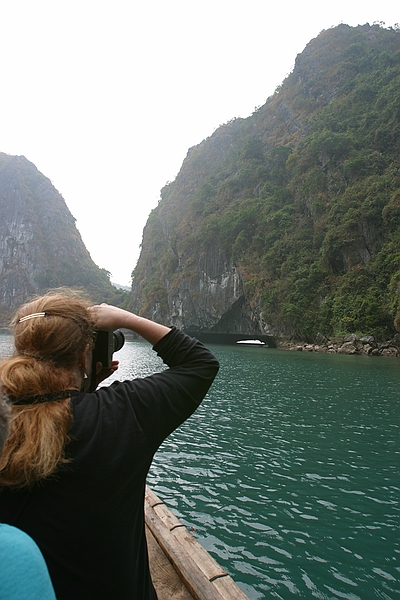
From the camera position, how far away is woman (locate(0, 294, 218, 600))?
0.94m

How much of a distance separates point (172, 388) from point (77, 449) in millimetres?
327

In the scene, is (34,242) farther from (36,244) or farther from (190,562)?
(190,562)

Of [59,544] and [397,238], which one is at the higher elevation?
[397,238]

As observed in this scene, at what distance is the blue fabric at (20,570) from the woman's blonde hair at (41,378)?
0.31m

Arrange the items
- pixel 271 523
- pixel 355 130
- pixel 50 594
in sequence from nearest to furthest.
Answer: pixel 50 594 → pixel 271 523 → pixel 355 130

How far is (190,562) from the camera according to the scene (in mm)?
2312

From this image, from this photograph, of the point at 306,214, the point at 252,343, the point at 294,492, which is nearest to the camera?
the point at 294,492

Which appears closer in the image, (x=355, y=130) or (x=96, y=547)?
(x=96, y=547)

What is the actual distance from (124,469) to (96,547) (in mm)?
222

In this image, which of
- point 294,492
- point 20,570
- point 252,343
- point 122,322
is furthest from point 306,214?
point 20,570

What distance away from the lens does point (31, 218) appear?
112 meters

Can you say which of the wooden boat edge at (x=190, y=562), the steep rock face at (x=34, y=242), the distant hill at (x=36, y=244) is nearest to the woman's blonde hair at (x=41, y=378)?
the wooden boat edge at (x=190, y=562)

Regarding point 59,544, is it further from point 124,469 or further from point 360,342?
point 360,342

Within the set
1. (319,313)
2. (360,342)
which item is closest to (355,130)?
(319,313)
